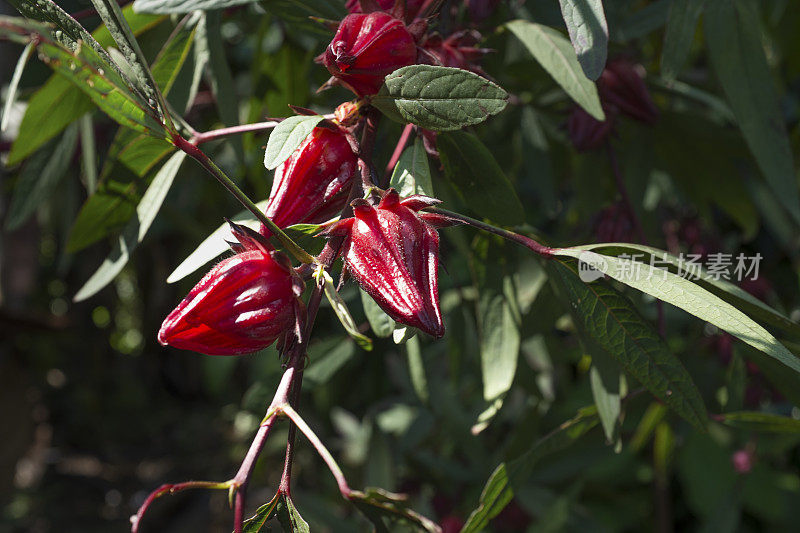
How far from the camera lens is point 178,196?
63.9 inches

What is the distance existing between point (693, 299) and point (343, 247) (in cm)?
27

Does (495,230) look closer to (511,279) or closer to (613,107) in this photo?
(511,279)

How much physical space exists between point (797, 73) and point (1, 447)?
2378 mm

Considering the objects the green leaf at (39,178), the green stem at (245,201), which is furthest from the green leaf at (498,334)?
the green leaf at (39,178)

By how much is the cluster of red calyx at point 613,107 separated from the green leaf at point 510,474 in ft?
1.12

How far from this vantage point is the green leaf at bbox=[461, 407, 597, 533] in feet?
2.42

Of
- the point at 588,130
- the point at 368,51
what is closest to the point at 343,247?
the point at 368,51

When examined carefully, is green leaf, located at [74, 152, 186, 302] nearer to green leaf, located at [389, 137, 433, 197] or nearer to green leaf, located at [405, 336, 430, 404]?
green leaf, located at [389, 137, 433, 197]

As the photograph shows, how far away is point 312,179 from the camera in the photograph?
58 cm

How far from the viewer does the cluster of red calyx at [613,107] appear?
91 centimetres

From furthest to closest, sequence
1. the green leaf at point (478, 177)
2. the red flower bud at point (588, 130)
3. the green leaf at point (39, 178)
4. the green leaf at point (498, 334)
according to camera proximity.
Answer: the green leaf at point (39, 178), the red flower bud at point (588, 130), the green leaf at point (498, 334), the green leaf at point (478, 177)

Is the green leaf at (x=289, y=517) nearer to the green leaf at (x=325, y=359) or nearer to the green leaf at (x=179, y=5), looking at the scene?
the green leaf at (x=179, y=5)

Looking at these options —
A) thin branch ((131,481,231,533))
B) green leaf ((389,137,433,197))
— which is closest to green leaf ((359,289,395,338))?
green leaf ((389,137,433,197))

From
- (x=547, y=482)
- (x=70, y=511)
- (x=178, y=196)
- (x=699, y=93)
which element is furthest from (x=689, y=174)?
(x=70, y=511)
